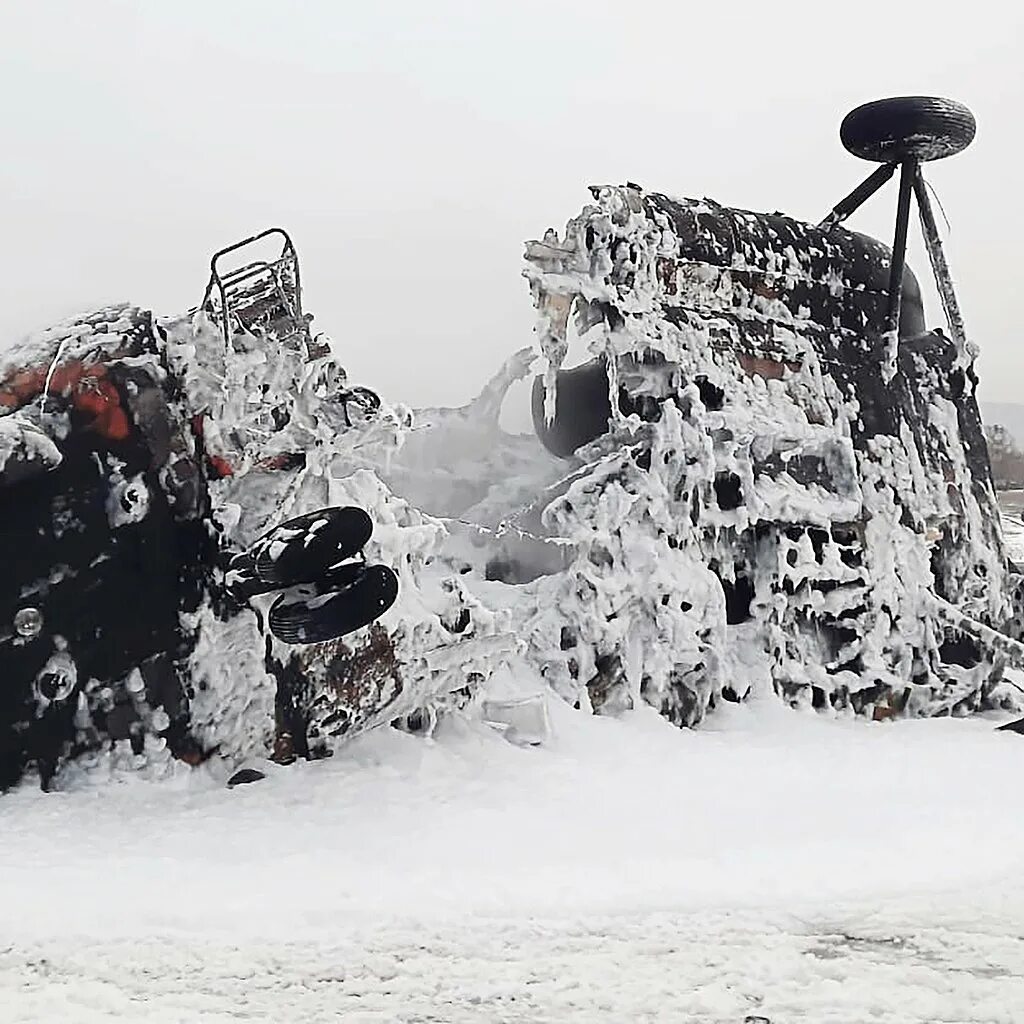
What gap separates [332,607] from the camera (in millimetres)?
4359

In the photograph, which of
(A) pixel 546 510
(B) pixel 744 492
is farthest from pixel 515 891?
(B) pixel 744 492

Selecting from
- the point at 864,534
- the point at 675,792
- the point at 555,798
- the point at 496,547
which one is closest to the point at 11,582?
the point at 555,798

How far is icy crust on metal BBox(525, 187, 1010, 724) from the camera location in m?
6.52

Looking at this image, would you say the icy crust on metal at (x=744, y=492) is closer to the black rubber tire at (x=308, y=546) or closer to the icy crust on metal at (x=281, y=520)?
the icy crust on metal at (x=281, y=520)

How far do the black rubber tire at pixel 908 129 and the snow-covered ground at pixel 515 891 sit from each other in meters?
5.11

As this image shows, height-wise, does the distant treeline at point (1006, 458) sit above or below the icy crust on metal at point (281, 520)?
above

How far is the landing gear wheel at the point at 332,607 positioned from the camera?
14.2 feet

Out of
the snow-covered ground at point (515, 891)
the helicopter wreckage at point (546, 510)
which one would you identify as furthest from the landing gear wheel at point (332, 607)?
the snow-covered ground at point (515, 891)

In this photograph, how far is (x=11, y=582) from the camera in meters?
4.47

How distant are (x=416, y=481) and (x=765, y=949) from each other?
5.21 meters

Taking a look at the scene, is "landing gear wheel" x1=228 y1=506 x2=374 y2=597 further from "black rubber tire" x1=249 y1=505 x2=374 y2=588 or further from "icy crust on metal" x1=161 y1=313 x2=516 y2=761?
"icy crust on metal" x1=161 y1=313 x2=516 y2=761

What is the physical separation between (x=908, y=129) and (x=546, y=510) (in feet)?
14.5

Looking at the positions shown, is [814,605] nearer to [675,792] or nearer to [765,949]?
[675,792]

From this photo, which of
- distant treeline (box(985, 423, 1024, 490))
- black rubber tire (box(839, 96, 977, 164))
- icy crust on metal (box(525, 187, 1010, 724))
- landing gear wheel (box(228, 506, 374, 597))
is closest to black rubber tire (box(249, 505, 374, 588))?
landing gear wheel (box(228, 506, 374, 597))
